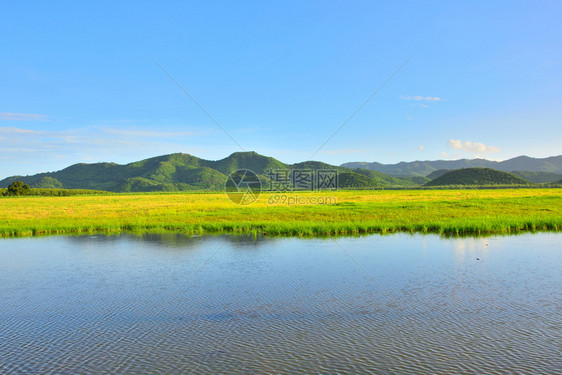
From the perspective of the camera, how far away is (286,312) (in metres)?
10.9

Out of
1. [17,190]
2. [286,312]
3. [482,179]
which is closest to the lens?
[286,312]

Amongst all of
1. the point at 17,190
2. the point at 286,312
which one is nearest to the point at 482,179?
the point at 286,312

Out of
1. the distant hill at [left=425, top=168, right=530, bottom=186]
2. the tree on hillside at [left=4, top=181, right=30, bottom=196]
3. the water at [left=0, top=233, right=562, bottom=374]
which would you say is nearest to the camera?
the water at [left=0, top=233, right=562, bottom=374]

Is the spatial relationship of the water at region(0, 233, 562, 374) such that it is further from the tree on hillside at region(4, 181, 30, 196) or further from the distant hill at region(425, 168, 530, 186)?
the distant hill at region(425, 168, 530, 186)

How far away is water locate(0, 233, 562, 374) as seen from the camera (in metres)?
7.91

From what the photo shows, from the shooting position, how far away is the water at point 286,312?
7906 millimetres

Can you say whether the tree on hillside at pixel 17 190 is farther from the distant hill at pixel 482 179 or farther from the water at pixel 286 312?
the distant hill at pixel 482 179

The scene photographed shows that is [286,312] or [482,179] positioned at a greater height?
[482,179]

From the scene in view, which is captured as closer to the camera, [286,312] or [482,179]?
[286,312]

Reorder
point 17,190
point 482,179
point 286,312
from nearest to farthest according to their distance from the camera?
point 286,312 → point 17,190 → point 482,179

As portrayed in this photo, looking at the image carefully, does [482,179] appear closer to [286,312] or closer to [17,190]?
Answer: [286,312]

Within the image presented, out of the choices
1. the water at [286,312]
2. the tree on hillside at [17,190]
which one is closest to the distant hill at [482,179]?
the water at [286,312]

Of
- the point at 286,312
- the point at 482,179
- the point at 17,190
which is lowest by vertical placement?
the point at 286,312

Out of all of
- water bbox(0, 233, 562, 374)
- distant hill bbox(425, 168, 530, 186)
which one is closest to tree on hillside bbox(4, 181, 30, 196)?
water bbox(0, 233, 562, 374)
